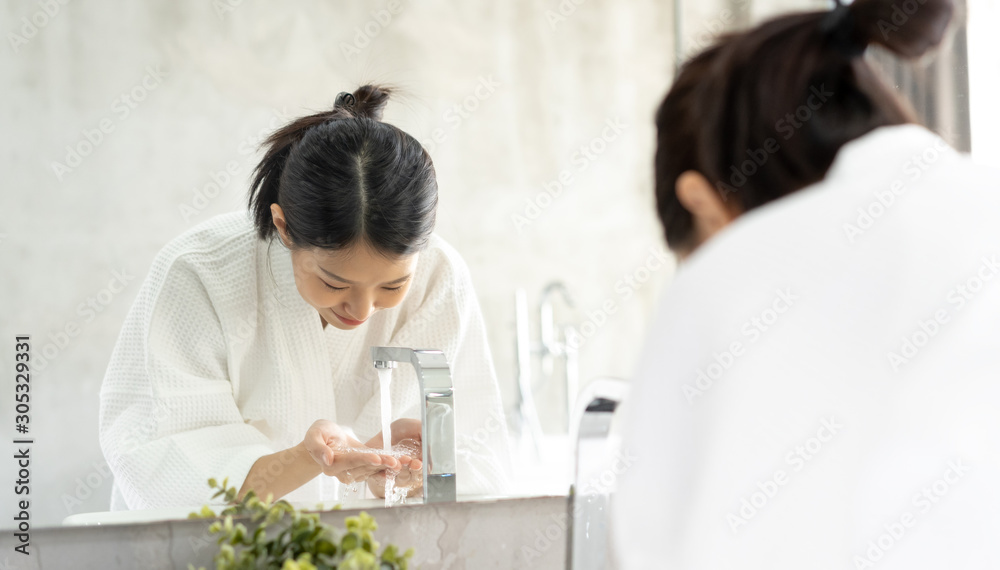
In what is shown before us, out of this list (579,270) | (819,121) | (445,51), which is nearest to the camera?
(819,121)

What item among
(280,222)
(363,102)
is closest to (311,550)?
(280,222)

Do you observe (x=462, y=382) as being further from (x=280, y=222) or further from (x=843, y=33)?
(x=843, y=33)

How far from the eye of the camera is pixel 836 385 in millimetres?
346

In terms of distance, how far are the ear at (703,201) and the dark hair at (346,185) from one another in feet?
1.41

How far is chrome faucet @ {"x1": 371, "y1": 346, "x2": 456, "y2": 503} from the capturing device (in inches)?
30.2

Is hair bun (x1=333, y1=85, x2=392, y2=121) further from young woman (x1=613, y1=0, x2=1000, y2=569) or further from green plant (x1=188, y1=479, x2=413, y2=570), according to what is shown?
young woman (x1=613, y1=0, x2=1000, y2=569)

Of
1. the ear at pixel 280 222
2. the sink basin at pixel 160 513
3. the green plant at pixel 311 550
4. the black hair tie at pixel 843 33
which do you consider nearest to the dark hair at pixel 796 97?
the black hair tie at pixel 843 33

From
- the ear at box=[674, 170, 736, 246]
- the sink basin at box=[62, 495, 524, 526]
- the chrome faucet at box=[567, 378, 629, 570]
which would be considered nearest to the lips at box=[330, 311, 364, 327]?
the sink basin at box=[62, 495, 524, 526]

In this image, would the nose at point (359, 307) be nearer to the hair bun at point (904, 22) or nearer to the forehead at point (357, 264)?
the forehead at point (357, 264)

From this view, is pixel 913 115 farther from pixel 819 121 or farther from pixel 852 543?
pixel 852 543

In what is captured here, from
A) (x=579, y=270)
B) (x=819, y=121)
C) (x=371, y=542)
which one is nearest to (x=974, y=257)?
(x=819, y=121)

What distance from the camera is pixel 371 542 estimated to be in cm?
54

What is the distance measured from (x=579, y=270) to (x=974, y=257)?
4.14 ft

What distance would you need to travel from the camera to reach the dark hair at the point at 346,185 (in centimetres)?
83
